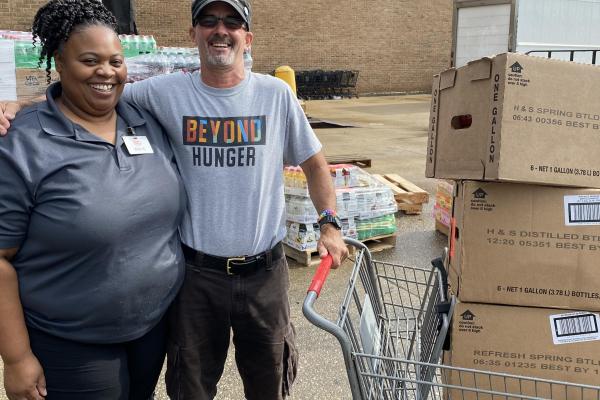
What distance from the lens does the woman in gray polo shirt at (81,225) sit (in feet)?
5.89

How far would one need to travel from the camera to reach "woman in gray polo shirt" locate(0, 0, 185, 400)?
5.89 feet

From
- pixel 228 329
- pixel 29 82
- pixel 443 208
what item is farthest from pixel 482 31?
pixel 228 329

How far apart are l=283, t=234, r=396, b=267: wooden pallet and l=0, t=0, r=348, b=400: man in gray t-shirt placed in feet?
9.10

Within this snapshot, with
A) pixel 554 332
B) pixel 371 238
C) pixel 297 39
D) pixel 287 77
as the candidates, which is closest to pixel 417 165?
pixel 287 77

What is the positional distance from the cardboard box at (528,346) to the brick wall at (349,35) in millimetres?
19967

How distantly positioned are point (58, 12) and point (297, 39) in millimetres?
21904

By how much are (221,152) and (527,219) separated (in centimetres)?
114

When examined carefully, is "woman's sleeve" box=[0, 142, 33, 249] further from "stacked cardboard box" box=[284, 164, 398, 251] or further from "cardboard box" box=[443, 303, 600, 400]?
"stacked cardboard box" box=[284, 164, 398, 251]

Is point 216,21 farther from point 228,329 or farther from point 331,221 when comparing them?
point 228,329

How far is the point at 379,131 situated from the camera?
14.4 meters

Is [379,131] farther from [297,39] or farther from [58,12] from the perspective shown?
[58,12]

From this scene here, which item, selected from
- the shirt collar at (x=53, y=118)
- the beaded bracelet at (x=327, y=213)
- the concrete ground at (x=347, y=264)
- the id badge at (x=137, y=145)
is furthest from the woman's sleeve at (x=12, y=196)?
the concrete ground at (x=347, y=264)

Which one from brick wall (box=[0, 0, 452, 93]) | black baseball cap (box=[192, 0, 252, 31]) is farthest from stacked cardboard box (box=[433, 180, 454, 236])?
brick wall (box=[0, 0, 452, 93])

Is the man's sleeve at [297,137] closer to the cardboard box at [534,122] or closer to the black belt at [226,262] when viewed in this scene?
the black belt at [226,262]
